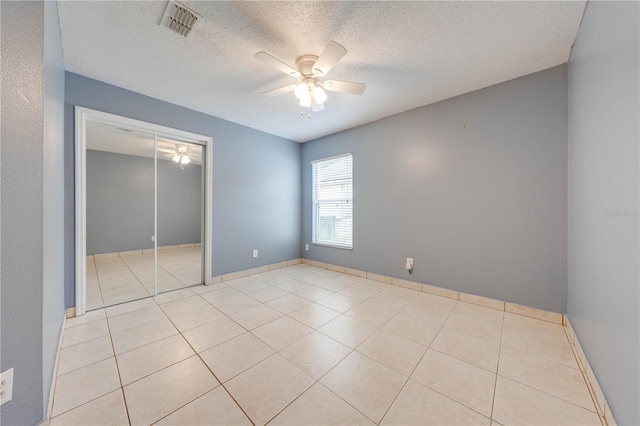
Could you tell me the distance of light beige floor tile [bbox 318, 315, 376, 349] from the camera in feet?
6.46

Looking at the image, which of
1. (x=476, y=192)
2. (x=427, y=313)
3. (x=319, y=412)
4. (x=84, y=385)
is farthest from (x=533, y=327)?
(x=84, y=385)

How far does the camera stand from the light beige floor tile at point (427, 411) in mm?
1213

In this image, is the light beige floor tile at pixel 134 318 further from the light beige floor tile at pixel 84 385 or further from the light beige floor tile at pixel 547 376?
the light beige floor tile at pixel 547 376

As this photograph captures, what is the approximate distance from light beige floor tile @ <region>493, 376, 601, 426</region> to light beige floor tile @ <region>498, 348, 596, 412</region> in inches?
2.6

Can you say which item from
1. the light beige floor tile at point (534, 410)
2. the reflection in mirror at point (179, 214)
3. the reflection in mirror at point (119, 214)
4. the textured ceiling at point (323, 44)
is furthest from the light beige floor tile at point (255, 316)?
the textured ceiling at point (323, 44)

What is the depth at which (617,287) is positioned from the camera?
118cm

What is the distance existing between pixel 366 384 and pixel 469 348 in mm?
984

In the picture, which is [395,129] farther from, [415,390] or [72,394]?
[72,394]

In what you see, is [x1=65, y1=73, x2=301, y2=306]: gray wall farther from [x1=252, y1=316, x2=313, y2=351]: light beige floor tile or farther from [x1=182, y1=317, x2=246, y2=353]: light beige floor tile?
[x1=252, y1=316, x2=313, y2=351]: light beige floor tile

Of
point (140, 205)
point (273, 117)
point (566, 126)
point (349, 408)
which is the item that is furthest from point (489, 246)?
point (140, 205)

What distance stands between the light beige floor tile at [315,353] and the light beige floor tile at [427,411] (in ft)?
1.64

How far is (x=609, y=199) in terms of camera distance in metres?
1.29

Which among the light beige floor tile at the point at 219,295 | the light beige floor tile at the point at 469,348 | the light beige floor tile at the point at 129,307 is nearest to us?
the light beige floor tile at the point at 469,348

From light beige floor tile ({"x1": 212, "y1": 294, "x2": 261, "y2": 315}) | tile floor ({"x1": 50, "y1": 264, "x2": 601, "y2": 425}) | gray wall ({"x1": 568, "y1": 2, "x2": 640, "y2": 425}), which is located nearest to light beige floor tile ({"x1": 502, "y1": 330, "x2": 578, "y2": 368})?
tile floor ({"x1": 50, "y1": 264, "x2": 601, "y2": 425})
